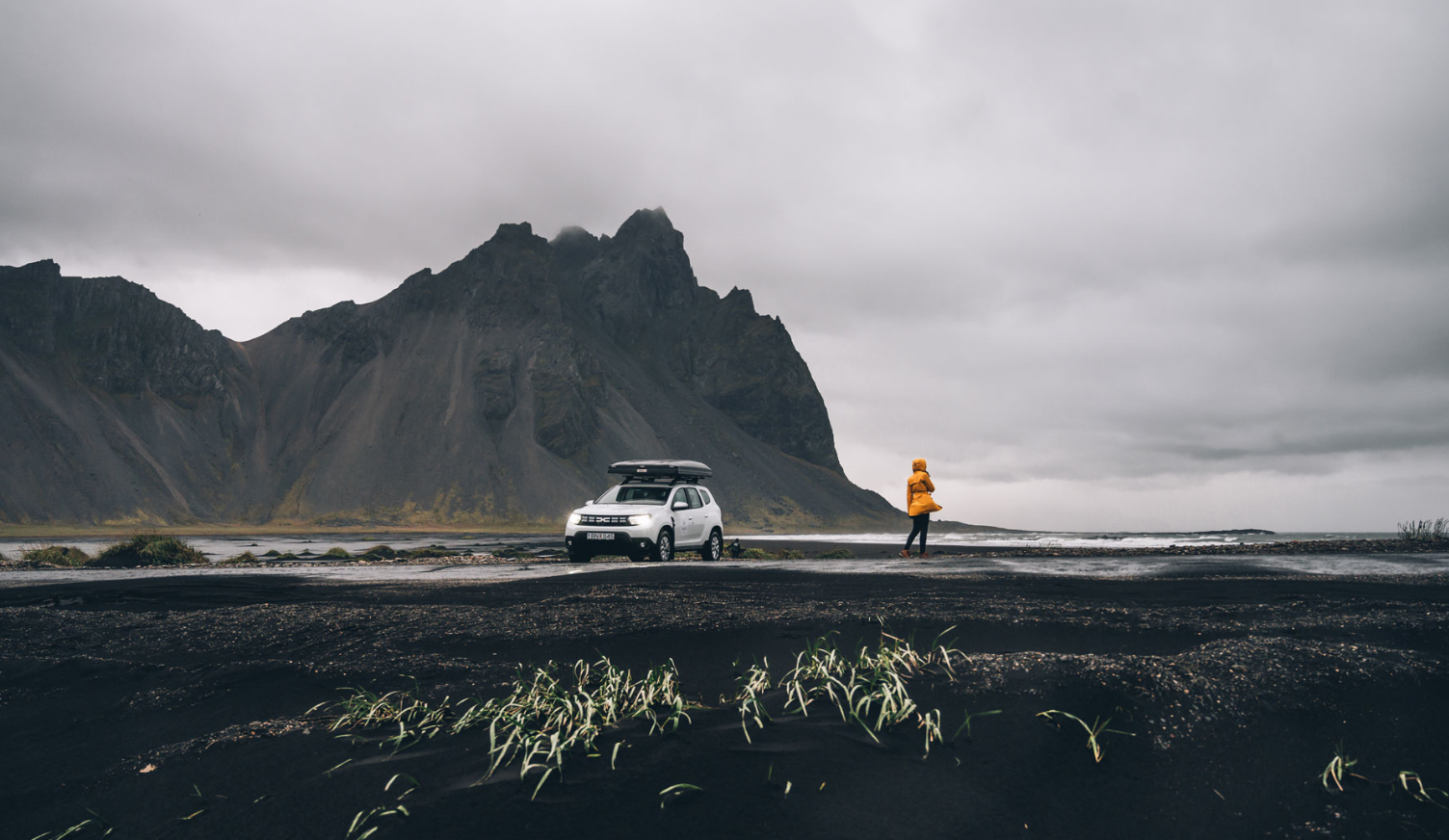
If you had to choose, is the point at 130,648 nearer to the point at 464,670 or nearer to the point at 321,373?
the point at 464,670

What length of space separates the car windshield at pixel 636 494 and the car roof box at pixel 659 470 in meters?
0.51

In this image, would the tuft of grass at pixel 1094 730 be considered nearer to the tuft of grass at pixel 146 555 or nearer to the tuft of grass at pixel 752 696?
the tuft of grass at pixel 752 696

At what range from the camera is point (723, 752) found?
404 cm

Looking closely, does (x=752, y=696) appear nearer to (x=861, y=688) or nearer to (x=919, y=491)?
(x=861, y=688)

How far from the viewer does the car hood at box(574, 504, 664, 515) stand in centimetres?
1822

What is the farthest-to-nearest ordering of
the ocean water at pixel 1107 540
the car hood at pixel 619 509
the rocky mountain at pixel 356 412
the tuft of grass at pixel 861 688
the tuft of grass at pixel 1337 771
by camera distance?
the rocky mountain at pixel 356 412, the ocean water at pixel 1107 540, the car hood at pixel 619 509, the tuft of grass at pixel 861 688, the tuft of grass at pixel 1337 771

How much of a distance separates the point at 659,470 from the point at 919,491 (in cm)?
620

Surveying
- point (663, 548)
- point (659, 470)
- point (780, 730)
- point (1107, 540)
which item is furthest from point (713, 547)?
point (1107, 540)

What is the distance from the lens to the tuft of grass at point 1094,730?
13.4ft

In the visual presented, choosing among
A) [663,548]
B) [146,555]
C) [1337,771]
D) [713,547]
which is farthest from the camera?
[713,547]

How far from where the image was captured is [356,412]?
108m

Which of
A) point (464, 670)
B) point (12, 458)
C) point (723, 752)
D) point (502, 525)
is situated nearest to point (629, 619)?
point (464, 670)

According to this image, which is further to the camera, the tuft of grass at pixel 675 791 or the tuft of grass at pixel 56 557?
the tuft of grass at pixel 56 557

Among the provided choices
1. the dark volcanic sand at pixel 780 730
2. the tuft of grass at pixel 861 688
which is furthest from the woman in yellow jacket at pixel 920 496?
the tuft of grass at pixel 861 688
